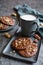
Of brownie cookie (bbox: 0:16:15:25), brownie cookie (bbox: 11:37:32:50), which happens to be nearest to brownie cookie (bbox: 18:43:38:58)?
brownie cookie (bbox: 11:37:32:50)

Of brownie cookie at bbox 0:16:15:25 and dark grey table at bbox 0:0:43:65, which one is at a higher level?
brownie cookie at bbox 0:16:15:25

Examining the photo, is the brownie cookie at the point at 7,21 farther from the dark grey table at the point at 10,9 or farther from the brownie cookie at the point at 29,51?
the brownie cookie at the point at 29,51

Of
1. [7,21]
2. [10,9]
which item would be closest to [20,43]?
[7,21]

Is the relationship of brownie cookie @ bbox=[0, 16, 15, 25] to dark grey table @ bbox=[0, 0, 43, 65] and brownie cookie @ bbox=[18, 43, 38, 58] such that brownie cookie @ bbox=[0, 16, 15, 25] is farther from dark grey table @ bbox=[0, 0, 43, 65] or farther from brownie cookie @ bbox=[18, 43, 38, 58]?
brownie cookie @ bbox=[18, 43, 38, 58]

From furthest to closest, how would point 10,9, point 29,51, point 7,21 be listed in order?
point 10,9
point 7,21
point 29,51

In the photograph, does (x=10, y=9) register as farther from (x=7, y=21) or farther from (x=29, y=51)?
(x=29, y=51)

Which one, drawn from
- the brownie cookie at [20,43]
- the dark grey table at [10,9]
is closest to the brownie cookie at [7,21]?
the dark grey table at [10,9]

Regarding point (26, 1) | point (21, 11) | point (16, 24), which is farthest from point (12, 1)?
point (16, 24)

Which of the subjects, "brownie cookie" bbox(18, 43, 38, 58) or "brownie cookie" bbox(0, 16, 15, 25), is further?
"brownie cookie" bbox(0, 16, 15, 25)
